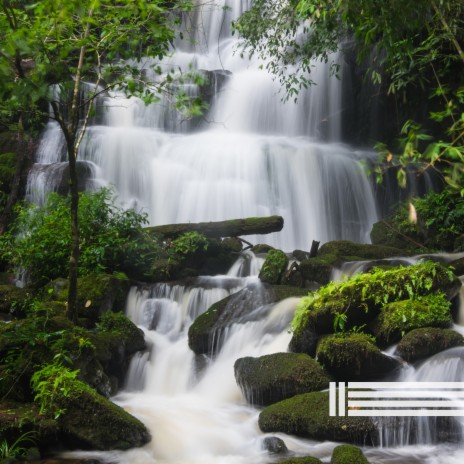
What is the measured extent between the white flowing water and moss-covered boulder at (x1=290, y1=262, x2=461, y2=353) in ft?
2.08

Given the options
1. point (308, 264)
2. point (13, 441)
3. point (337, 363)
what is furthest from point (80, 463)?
point (308, 264)

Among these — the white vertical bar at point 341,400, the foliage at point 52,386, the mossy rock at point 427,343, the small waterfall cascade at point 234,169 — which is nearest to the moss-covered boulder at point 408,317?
the mossy rock at point 427,343

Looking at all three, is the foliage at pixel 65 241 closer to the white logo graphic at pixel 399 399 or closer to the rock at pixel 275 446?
the rock at pixel 275 446

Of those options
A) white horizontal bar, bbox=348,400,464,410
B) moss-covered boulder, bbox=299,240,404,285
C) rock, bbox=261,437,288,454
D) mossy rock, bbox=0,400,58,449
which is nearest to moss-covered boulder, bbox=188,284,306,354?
moss-covered boulder, bbox=299,240,404,285

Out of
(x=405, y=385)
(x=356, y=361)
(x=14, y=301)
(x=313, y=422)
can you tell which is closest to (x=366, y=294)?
(x=356, y=361)

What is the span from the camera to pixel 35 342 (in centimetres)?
541

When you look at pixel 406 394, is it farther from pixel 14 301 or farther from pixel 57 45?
pixel 14 301

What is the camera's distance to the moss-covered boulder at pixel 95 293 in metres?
7.56

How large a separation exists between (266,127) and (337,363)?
Answer: 12690mm

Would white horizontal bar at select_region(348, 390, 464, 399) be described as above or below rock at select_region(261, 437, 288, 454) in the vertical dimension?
above

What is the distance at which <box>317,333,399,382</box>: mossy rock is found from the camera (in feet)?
18.0

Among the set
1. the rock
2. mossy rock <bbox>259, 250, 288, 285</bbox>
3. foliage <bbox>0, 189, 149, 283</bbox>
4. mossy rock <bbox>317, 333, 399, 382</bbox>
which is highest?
foliage <bbox>0, 189, 149, 283</bbox>

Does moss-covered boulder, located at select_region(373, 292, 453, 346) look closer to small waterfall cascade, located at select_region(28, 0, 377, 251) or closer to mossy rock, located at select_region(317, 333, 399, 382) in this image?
mossy rock, located at select_region(317, 333, 399, 382)

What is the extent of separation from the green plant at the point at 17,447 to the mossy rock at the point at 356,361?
3.02 meters
